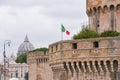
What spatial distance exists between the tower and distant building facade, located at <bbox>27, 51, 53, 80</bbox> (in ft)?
51.9

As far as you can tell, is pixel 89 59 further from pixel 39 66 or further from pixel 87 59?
pixel 39 66

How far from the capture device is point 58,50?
3030 cm

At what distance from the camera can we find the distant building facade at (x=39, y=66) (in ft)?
172

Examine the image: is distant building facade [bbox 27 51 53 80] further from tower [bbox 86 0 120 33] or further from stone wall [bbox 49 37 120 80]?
stone wall [bbox 49 37 120 80]

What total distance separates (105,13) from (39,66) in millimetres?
19184

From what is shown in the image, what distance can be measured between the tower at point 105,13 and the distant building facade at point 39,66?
51.9ft

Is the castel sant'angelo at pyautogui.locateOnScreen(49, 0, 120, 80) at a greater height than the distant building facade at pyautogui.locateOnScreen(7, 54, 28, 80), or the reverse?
the castel sant'angelo at pyautogui.locateOnScreen(49, 0, 120, 80)

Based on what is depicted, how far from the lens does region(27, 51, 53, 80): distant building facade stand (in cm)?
5256

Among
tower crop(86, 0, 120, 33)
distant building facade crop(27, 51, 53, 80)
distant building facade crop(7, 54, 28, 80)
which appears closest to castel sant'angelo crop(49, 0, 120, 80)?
tower crop(86, 0, 120, 33)

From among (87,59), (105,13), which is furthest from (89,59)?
(105,13)

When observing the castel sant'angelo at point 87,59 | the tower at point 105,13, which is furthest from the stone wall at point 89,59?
the tower at point 105,13

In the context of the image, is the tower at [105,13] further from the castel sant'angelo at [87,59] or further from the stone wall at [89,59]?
the stone wall at [89,59]

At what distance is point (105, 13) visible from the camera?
3616cm

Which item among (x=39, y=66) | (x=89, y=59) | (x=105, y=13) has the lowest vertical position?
(x=39, y=66)
